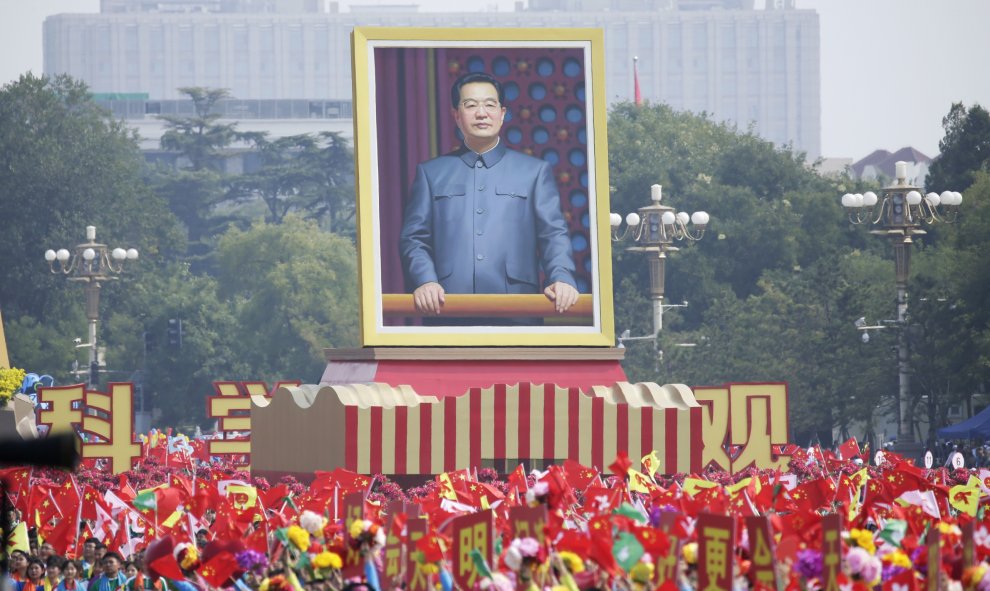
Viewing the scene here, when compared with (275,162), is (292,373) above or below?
below

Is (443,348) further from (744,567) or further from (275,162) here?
(275,162)

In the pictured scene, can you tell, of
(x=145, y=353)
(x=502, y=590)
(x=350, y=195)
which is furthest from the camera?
(x=350, y=195)

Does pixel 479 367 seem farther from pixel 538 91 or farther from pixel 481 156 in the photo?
pixel 538 91

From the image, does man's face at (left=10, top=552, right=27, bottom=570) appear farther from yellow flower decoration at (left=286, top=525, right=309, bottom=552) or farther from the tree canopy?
the tree canopy

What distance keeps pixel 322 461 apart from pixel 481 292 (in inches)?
141

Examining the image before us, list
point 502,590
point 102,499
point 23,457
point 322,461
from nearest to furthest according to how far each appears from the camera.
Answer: point 23,457 → point 502,590 → point 102,499 → point 322,461

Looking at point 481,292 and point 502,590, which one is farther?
point 481,292

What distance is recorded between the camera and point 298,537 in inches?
521

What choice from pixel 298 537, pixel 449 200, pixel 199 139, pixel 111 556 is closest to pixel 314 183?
pixel 199 139

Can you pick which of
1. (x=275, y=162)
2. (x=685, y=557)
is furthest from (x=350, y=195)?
(x=685, y=557)

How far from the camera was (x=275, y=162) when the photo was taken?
406ft

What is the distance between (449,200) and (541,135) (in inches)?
70.3

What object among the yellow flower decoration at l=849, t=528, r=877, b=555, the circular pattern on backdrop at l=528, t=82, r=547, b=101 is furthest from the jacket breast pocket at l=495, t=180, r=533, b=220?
the yellow flower decoration at l=849, t=528, r=877, b=555

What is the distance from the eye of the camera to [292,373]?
84.9 meters
